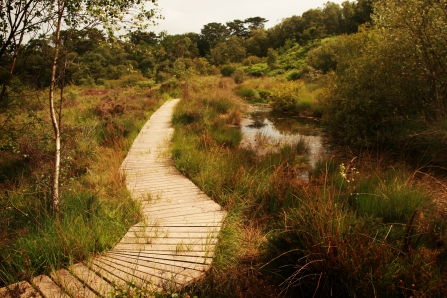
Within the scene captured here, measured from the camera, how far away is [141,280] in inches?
107

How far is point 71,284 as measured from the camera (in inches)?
104

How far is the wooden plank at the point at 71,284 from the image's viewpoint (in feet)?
8.22

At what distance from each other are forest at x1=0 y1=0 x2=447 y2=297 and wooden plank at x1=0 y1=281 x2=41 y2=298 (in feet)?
0.34

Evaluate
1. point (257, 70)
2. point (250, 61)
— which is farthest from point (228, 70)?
point (250, 61)

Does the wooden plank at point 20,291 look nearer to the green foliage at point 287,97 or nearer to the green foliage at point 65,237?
the green foliage at point 65,237

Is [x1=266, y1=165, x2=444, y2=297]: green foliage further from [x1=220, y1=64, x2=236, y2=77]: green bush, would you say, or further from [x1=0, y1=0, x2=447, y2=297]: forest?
[x1=220, y1=64, x2=236, y2=77]: green bush

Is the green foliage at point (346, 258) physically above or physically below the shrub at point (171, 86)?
below

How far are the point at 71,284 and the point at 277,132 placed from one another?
1013cm

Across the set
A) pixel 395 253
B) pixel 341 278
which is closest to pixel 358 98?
pixel 395 253

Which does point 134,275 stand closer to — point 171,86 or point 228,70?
point 171,86

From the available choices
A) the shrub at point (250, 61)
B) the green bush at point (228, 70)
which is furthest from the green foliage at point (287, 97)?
the shrub at point (250, 61)

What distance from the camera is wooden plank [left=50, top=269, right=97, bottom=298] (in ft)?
8.22

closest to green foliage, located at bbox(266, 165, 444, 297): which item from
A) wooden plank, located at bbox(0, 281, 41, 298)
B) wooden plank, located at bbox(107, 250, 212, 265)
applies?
wooden plank, located at bbox(107, 250, 212, 265)

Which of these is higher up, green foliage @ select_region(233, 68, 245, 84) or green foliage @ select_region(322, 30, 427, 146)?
green foliage @ select_region(233, 68, 245, 84)
